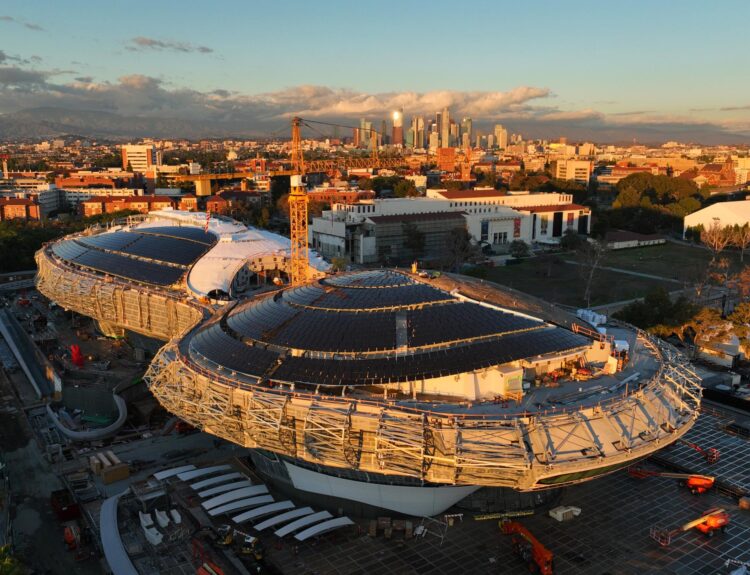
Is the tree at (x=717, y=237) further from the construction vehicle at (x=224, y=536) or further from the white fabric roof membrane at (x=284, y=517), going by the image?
the construction vehicle at (x=224, y=536)

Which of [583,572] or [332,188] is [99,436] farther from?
[332,188]

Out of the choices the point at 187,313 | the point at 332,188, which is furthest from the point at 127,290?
the point at 332,188

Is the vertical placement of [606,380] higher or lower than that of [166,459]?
higher

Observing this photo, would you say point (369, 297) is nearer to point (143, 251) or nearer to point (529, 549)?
point (529, 549)

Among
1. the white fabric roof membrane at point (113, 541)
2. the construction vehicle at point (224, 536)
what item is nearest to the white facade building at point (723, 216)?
the construction vehicle at point (224, 536)

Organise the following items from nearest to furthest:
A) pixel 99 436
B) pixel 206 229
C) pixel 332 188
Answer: pixel 99 436, pixel 206 229, pixel 332 188
